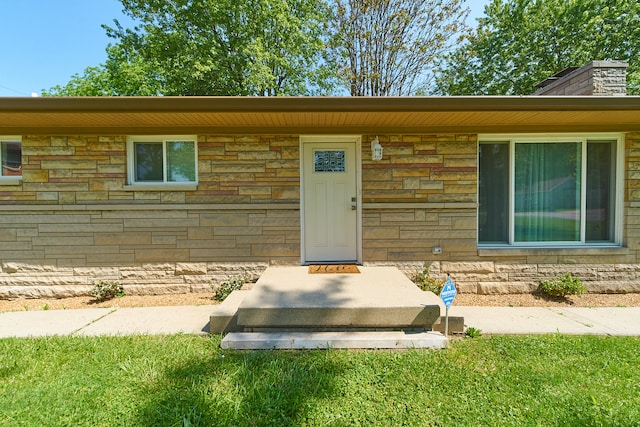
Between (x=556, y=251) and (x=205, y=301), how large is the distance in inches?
214

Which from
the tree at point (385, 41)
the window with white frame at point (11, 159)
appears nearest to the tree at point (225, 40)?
the tree at point (385, 41)

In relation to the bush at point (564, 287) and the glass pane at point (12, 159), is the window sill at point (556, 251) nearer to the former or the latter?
the bush at point (564, 287)

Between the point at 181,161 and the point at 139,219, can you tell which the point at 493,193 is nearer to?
the point at 181,161

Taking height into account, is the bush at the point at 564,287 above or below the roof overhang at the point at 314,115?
below

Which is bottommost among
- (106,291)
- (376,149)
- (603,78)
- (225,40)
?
(106,291)

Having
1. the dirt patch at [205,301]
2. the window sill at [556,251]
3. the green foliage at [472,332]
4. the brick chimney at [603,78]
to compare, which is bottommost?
the dirt patch at [205,301]

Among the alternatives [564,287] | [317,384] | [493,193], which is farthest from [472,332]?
[493,193]

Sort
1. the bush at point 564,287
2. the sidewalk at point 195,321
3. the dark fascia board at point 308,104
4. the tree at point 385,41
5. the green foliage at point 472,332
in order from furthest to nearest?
the tree at point 385,41 < the bush at point 564,287 < the dark fascia board at point 308,104 < the sidewalk at point 195,321 < the green foliage at point 472,332

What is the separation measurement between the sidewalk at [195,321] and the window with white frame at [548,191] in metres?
1.32

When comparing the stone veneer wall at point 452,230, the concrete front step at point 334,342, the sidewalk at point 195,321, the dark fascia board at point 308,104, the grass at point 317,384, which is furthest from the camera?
the stone veneer wall at point 452,230

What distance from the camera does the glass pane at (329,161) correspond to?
5.13 m

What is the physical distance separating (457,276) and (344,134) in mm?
2851

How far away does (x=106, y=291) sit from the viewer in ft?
15.3

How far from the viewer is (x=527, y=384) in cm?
239
